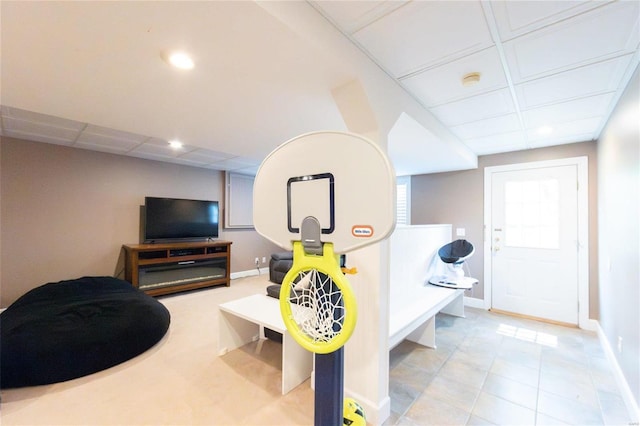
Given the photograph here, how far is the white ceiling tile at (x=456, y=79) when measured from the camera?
1590mm

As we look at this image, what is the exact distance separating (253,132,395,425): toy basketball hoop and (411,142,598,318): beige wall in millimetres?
3504

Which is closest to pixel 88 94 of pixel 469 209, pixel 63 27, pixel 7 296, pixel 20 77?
pixel 20 77

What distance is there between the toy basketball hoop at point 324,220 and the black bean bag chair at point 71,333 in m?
2.02

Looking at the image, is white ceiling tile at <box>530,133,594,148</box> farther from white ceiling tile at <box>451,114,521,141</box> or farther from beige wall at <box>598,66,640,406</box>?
white ceiling tile at <box>451,114,521,141</box>

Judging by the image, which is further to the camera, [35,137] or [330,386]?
[35,137]

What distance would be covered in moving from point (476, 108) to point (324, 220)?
210cm

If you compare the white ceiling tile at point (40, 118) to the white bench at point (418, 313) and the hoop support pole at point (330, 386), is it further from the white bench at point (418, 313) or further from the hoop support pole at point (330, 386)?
the white bench at point (418, 313)

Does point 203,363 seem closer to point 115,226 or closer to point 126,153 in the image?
point 115,226

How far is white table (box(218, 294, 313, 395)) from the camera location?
6.26 feet

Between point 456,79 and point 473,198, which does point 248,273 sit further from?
point 456,79

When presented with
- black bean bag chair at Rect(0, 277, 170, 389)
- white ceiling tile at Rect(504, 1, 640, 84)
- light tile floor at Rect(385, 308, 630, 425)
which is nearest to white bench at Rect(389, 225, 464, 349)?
light tile floor at Rect(385, 308, 630, 425)

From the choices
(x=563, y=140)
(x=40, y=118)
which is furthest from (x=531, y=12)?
(x=40, y=118)

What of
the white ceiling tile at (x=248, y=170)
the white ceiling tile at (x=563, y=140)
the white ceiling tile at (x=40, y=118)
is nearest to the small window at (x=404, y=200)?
the white ceiling tile at (x=563, y=140)

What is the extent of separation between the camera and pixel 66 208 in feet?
12.1
